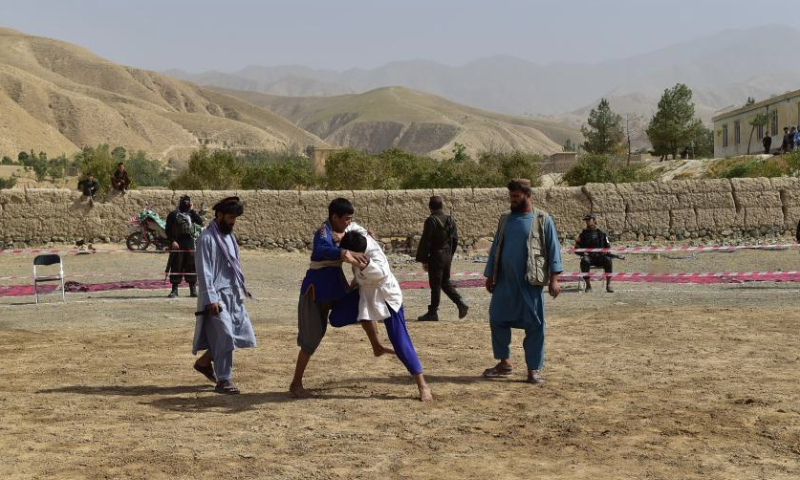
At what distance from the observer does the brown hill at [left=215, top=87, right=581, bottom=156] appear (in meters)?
131

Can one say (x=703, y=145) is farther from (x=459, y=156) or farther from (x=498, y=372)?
(x=498, y=372)

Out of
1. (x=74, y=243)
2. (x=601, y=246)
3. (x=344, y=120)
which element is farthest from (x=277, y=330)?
(x=344, y=120)

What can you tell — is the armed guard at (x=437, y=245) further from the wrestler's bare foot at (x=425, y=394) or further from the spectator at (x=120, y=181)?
the spectator at (x=120, y=181)

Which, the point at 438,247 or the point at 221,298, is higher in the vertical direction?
the point at 438,247

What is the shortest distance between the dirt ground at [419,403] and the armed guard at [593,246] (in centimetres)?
225

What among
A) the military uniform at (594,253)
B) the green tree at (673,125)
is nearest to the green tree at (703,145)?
the green tree at (673,125)

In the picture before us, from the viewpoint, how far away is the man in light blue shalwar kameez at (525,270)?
271 inches

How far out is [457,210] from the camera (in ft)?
62.4

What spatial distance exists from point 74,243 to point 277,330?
33.1ft

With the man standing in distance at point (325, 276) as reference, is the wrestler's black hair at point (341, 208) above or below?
above

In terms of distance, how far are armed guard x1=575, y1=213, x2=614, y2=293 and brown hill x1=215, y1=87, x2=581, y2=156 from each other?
99083 millimetres

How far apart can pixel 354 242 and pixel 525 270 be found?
4.74 feet

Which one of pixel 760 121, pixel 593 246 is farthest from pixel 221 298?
pixel 760 121

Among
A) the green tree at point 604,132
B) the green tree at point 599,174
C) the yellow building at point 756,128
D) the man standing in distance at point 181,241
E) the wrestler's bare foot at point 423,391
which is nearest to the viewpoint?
the wrestler's bare foot at point 423,391
